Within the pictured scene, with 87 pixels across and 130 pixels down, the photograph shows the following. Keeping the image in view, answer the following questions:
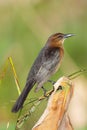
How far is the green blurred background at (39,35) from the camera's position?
6.08 meters

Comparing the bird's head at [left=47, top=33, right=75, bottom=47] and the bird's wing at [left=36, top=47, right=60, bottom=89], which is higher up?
the bird's wing at [left=36, top=47, right=60, bottom=89]

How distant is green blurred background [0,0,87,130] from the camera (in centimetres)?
608

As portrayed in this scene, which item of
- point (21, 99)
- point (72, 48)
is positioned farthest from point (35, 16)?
point (21, 99)

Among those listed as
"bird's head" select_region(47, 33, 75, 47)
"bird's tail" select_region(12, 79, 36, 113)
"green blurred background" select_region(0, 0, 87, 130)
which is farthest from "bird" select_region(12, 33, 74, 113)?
"green blurred background" select_region(0, 0, 87, 130)

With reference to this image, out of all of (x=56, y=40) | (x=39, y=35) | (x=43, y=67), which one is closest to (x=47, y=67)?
(x=43, y=67)

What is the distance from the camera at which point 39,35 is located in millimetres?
6969

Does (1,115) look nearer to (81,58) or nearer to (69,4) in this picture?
(81,58)

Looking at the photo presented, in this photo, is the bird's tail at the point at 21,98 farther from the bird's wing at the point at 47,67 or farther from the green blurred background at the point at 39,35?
the green blurred background at the point at 39,35

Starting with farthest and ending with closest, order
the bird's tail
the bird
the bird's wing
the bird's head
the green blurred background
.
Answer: the green blurred background
the bird's head
the bird's wing
the bird
the bird's tail

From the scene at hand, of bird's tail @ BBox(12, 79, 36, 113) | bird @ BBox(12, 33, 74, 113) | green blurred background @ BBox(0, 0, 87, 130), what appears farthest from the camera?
green blurred background @ BBox(0, 0, 87, 130)

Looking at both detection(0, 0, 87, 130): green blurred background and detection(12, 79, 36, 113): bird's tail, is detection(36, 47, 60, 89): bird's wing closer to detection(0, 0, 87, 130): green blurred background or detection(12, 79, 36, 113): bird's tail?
detection(12, 79, 36, 113): bird's tail

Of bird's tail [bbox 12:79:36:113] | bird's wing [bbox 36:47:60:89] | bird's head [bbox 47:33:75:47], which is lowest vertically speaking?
bird's head [bbox 47:33:75:47]

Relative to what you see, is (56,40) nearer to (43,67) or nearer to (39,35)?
(43,67)

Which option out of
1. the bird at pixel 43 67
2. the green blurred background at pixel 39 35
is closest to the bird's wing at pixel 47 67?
the bird at pixel 43 67
